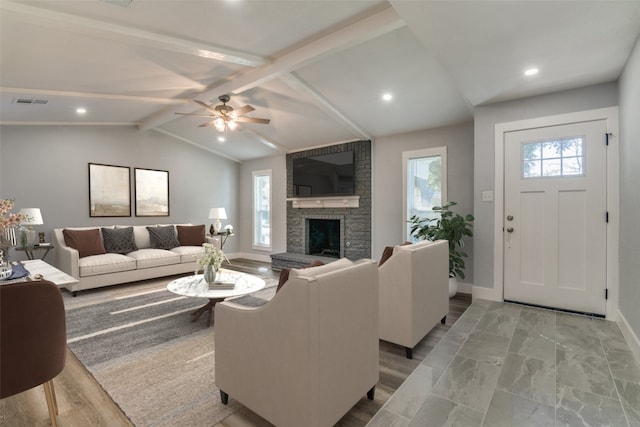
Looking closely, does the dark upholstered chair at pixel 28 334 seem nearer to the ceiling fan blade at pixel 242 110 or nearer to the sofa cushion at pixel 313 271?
the sofa cushion at pixel 313 271

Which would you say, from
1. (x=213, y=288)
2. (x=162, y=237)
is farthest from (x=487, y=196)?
(x=162, y=237)

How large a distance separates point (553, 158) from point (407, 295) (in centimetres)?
250

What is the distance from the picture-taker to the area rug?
1755 mm

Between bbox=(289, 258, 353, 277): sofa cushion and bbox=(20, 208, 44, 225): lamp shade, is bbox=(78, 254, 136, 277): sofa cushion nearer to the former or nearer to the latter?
bbox=(20, 208, 44, 225): lamp shade

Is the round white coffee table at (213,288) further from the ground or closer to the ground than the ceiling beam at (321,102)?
closer to the ground

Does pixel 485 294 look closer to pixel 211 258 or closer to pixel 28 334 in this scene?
pixel 211 258

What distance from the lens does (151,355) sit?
95.2 inches

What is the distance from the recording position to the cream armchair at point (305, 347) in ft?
4.32

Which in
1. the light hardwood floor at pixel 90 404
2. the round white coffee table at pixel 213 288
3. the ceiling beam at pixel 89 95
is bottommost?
the light hardwood floor at pixel 90 404

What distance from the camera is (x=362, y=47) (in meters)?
3.01

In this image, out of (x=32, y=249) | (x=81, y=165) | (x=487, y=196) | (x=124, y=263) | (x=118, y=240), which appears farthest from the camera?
(x=81, y=165)

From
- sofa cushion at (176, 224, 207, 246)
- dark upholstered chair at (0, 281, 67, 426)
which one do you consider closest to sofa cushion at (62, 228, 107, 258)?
sofa cushion at (176, 224, 207, 246)

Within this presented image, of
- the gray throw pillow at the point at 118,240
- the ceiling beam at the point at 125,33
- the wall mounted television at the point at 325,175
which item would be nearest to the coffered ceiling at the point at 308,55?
the ceiling beam at the point at 125,33

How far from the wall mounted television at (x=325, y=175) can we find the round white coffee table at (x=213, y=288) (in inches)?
105
